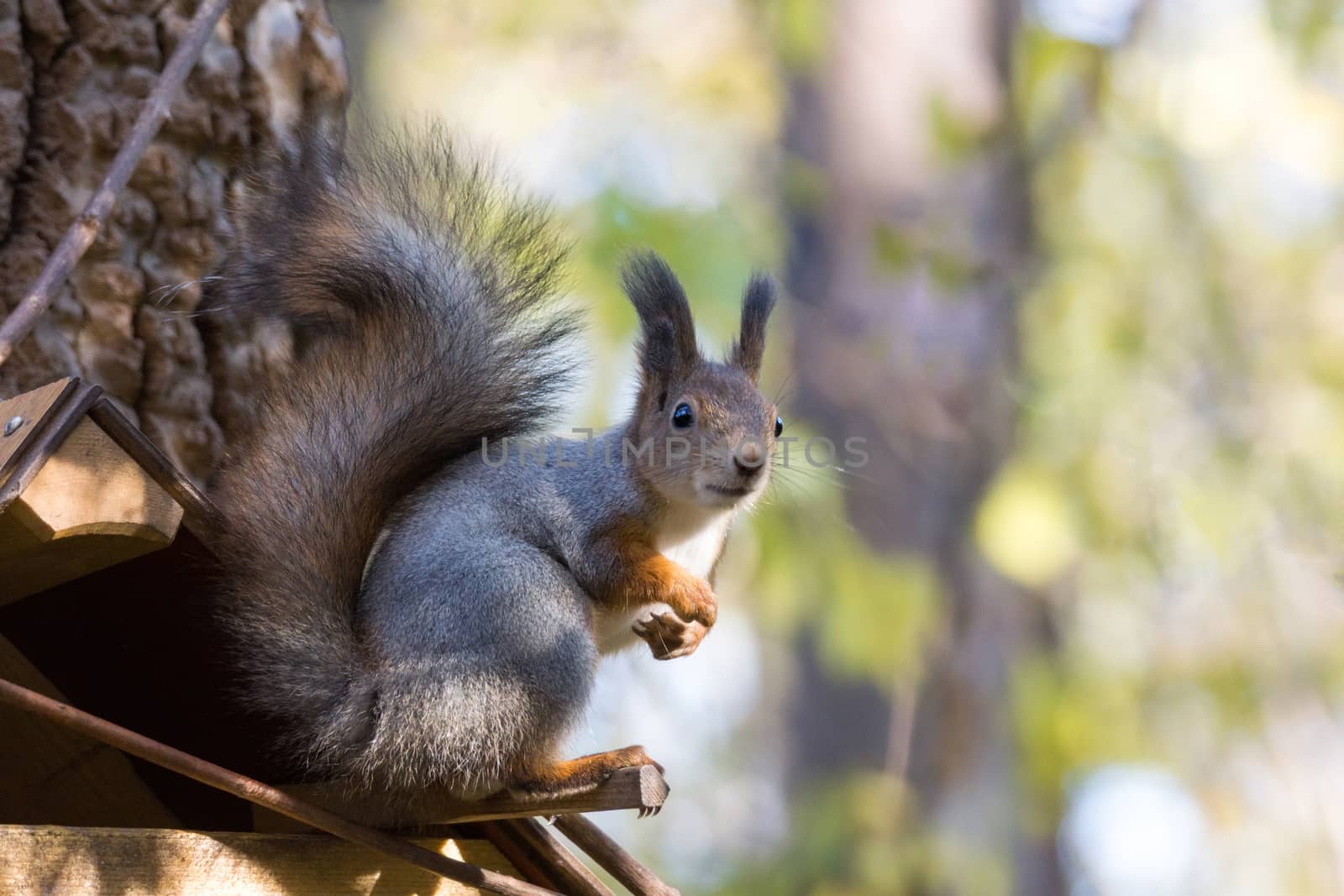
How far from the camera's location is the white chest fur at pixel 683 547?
6.13 feet

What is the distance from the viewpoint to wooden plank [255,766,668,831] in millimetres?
1438

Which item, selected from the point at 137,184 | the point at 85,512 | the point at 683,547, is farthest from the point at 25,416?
the point at 683,547

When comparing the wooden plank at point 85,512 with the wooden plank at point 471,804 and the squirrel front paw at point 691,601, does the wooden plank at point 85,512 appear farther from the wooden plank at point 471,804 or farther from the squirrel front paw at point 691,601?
the squirrel front paw at point 691,601

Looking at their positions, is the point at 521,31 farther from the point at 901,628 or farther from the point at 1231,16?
the point at 901,628

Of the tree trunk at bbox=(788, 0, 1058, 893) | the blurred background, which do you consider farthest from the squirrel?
the tree trunk at bbox=(788, 0, 1058, 893)

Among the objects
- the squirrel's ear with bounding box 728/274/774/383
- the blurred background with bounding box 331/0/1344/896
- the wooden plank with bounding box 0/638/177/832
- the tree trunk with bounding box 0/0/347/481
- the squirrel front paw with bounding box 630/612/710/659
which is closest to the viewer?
the wooden plank with bounding box 0/638/177/832

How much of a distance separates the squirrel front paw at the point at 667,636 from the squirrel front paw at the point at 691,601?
83 mm

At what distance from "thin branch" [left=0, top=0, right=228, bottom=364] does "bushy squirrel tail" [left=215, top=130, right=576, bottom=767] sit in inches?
7.1

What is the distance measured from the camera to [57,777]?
1602 millimetres

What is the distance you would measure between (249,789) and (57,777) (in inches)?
19.9

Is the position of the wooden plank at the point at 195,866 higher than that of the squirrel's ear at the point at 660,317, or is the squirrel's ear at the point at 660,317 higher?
the squirrel's ear at the point at 660,317

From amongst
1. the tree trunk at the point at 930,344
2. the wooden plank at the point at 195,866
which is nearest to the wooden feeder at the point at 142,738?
the wooden plank at the point at 195,866

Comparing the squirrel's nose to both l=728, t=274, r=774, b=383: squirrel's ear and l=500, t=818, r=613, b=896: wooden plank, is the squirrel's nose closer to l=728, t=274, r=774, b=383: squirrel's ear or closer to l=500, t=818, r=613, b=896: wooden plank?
l=728, t=274, r=774, b=383: squirrel's ear

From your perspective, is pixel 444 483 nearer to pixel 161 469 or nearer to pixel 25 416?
pixel 161 469
